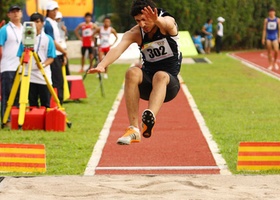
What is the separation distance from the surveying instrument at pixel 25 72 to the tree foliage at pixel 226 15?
3185cm

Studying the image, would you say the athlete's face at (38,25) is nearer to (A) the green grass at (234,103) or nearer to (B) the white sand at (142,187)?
(A) the green grass at (234,103)

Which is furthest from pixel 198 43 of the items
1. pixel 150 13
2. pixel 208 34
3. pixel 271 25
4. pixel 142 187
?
pixel 142 187

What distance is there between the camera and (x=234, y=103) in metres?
20.9

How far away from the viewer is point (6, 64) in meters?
16.0

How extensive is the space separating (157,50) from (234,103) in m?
10.7

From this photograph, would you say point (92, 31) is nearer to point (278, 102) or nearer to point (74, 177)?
point (278, 102)

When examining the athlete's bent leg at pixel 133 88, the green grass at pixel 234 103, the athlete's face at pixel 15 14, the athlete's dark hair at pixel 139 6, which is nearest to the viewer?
the athlete's dark hair at pixel 139 6

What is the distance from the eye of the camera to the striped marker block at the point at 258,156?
11.3 metres

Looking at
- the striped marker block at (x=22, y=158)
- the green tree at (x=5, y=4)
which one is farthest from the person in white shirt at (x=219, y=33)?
the striped marker block at (x=22, y=158)

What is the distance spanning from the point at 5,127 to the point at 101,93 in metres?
7.17

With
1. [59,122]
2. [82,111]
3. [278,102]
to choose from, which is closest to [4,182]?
[59,122]

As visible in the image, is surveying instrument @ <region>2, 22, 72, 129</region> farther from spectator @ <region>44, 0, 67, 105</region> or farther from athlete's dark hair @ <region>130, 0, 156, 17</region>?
athlete's dark hair @ <region>130, 0, 156, 17</region>

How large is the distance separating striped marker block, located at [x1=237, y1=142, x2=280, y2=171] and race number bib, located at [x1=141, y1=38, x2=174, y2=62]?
1.61 metres

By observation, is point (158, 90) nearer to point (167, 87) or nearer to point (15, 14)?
point (167, 87)
